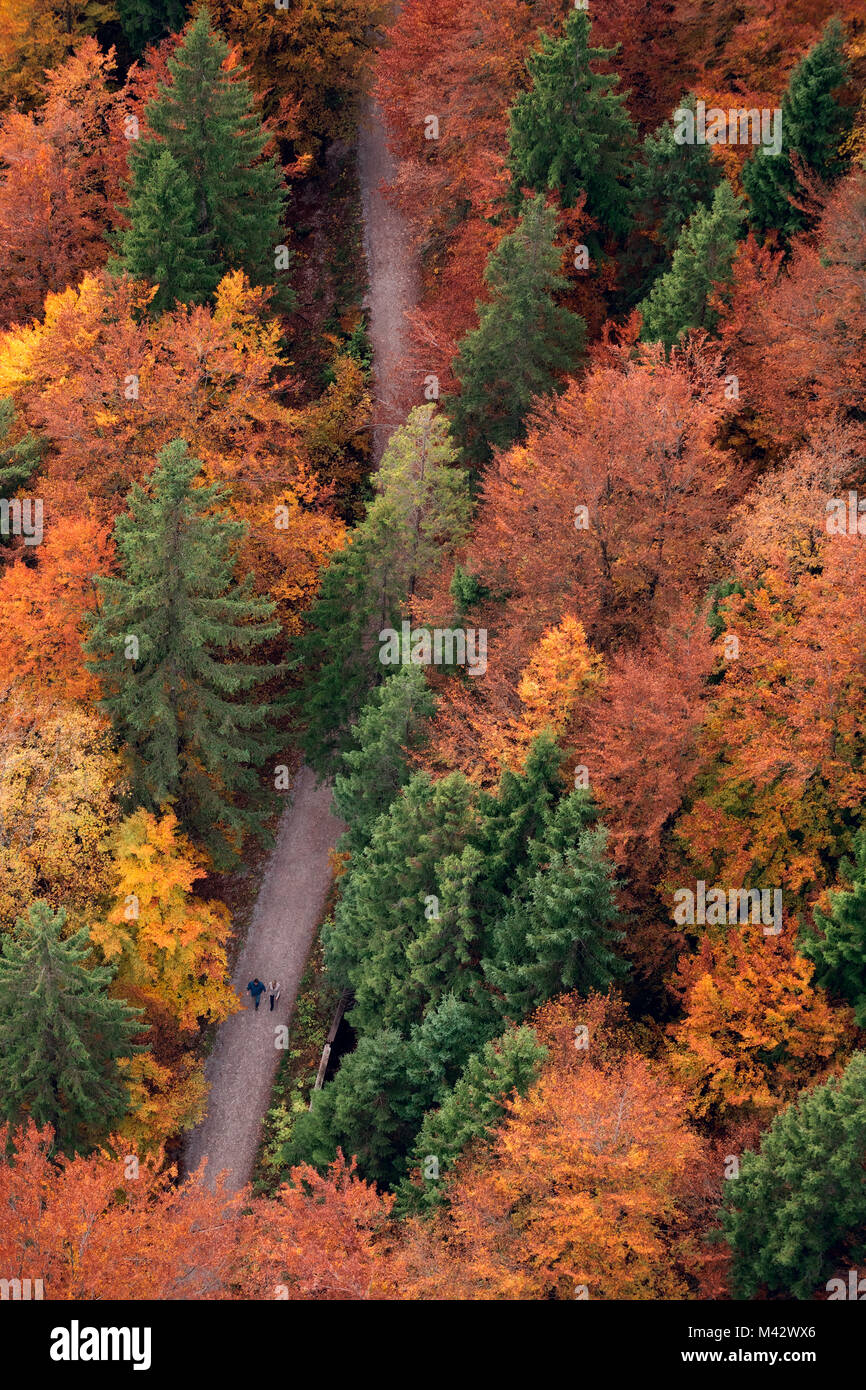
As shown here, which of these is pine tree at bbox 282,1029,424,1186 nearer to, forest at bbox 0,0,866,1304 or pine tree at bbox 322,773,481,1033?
forest at bbox 0,0,866,1304

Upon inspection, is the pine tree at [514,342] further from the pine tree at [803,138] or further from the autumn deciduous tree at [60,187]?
the autumn deciduous tree at [60,187]

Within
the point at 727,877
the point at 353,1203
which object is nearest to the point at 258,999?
the point at 353,1203

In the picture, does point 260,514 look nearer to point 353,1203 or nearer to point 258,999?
point 258,999

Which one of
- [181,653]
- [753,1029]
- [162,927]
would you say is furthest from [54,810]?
[753,1029]

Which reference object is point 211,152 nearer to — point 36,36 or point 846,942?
point 36,36

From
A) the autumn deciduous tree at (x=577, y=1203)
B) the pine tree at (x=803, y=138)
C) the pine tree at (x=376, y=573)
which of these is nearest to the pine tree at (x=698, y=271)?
the pine tree at (x=803, y=138)

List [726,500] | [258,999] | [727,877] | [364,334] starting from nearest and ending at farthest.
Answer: [727,877] → [726,500] → [258,999] → [364,334]
